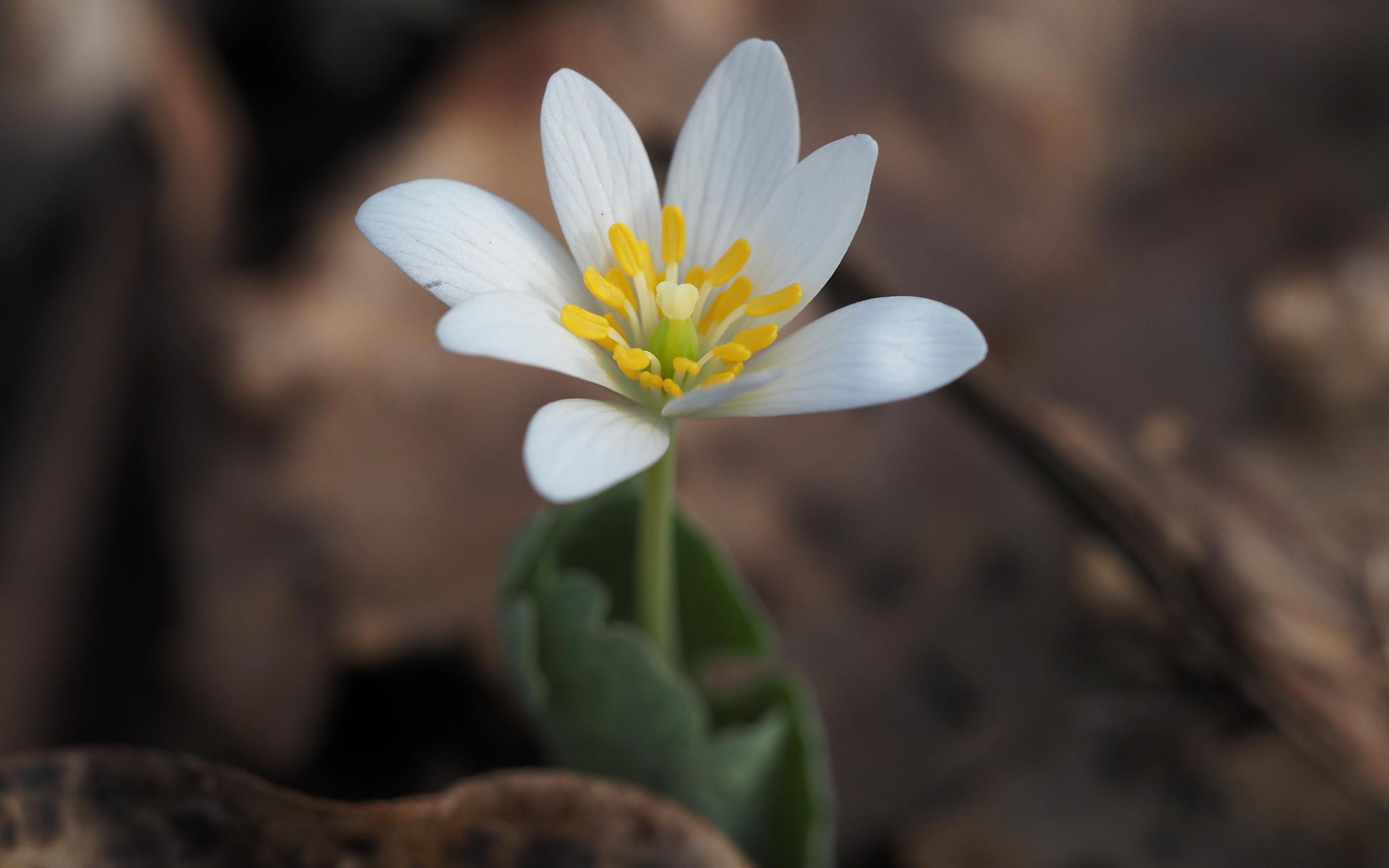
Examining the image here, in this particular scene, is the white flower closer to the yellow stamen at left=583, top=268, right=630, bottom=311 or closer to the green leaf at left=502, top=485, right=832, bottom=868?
the yellow stamen at left=583, top=268, right=630, bottom=311

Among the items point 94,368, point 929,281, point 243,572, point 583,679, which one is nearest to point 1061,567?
point 929,281

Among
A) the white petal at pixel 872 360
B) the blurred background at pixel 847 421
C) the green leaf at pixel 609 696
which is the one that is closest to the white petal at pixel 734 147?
the white petal at pixel 872 360

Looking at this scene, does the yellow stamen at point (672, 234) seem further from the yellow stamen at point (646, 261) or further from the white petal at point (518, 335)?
the white petal at point (518, 335)

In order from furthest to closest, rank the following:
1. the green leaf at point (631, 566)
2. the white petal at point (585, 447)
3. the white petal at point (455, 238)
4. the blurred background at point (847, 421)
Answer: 1. the blurred background at point (847, 421)
2. the green leaf at point (631, 566)
3. the white petal at point (455, 238)
4. the white petal at point (585, 447)

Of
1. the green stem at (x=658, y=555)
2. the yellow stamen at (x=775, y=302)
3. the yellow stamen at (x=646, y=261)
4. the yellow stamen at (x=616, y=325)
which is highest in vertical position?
the yellow stamen at (x=646, y=261)

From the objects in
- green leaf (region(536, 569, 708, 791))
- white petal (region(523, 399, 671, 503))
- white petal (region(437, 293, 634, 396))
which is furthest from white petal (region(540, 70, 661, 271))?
green leaf (region(536, 569, 708, 791))

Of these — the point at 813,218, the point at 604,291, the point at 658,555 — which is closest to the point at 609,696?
the point at 658,555

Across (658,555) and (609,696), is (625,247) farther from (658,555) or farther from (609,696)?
(609,696)
